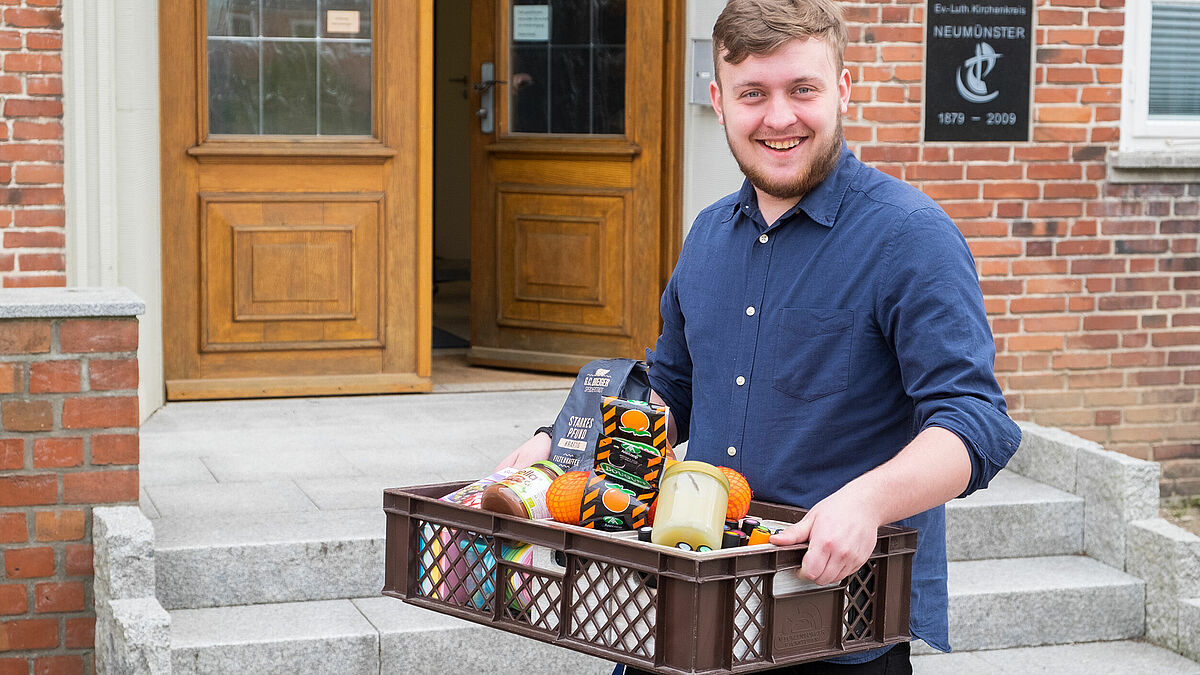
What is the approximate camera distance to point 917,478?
1936 mm

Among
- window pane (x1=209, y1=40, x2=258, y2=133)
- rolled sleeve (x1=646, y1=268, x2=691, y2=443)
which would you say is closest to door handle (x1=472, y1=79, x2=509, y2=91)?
window pane (x1=209, y1=40, x2=258, y2=133)

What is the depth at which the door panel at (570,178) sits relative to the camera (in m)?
6.93

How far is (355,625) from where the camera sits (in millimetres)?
4230

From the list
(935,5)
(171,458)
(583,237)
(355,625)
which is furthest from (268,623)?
(935,5)

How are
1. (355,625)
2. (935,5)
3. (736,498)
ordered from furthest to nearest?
1. (935,5)
2. (355,625)
3. (736,498)

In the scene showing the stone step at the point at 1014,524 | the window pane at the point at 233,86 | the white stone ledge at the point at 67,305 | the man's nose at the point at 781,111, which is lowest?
the stone step at the point at 1014,524

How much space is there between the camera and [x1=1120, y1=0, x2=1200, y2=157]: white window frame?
6.64 meters

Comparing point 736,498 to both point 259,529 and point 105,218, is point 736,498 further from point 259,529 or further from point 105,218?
point 105,218

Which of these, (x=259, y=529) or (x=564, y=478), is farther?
(x=259, y=529)

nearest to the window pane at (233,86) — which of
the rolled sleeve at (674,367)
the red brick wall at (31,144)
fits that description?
the red brick wall at (31,144)

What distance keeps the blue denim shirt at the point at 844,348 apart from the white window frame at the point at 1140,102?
4.84m

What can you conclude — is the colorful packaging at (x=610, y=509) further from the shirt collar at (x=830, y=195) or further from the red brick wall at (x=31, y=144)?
the red brick wall at (x=31, y=144)

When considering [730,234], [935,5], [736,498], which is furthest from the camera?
[935,5]

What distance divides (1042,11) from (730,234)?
4602 millimetres
